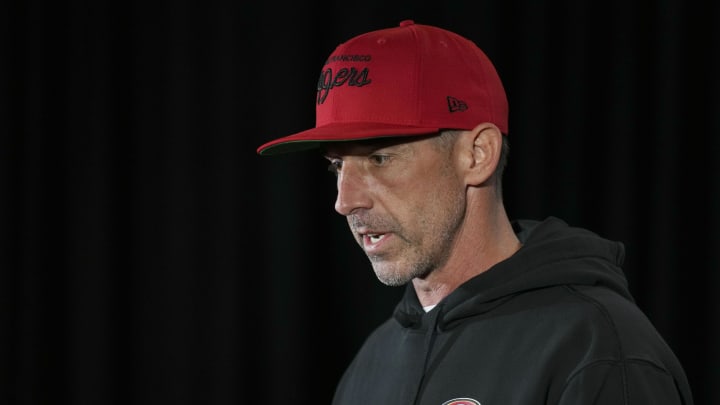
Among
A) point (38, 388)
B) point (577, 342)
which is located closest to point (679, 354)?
point (577, 342)

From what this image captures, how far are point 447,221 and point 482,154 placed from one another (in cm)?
11

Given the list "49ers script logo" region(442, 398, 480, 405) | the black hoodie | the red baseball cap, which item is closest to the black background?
the black hoodie

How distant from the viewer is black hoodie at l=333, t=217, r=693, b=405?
1.06 meters

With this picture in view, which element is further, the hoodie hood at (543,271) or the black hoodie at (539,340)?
the hoodie hood at (543,271)

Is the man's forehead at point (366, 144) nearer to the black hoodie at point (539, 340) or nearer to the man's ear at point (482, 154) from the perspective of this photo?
the man's ear at point (482, 154)

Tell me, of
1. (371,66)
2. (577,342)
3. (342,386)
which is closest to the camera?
(577,342)

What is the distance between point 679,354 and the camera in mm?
2223

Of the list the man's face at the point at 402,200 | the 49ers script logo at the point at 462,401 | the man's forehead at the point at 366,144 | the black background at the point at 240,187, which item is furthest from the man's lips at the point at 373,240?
the black background at the point at 240,187

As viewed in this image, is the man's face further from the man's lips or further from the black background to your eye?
the black background

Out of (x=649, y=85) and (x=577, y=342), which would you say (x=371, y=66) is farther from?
(x=649, y=85)

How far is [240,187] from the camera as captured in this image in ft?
7.38

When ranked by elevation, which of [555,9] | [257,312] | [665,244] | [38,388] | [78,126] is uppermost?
[555,9]

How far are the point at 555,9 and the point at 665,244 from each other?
637 millimetres

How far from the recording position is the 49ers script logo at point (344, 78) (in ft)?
4.25
